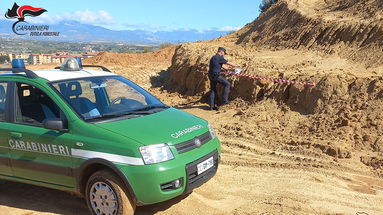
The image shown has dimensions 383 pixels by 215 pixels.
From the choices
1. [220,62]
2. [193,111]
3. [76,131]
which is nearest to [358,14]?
[220,62]

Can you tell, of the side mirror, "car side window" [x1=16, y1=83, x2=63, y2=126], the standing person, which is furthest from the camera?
the standing person

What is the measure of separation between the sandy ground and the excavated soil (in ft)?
0.05

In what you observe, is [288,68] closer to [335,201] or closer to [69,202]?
[335,201]

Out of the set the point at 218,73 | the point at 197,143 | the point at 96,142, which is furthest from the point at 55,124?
the point at 218,73

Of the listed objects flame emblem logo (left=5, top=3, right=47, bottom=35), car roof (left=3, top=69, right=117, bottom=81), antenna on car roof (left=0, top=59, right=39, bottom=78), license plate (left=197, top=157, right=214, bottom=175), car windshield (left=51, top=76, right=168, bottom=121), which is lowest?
license plate (left=197, top=157, right=214, bottom=175)

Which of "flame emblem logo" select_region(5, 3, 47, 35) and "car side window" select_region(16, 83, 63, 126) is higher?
"flame emblem logo" select_region(5, 3, 47, 35)

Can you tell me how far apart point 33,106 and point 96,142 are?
1283 mm

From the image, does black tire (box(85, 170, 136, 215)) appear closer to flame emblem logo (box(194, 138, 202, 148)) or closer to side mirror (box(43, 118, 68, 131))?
side mirror (box(43, 118, 68, 131))

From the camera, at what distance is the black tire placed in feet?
12.7

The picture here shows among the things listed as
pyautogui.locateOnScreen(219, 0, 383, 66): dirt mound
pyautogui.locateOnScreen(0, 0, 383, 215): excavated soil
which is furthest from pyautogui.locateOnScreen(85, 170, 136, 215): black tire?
pyautogui.locateOnScreen(219, 0, 383, 66): dirt mound

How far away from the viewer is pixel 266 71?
1082cm

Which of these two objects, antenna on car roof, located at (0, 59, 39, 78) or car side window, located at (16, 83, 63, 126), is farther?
antenna on car roof, located at (0, 59, 39, 78)

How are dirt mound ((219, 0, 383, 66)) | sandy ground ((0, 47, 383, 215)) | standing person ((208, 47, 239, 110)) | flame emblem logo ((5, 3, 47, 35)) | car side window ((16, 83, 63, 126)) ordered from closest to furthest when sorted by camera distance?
car side window ((16, 83, 63, 126)), sandy ground ((0, 47, 383, 215)), standing person ((208, 47, 239, 110)), dirt mound ((219, 0, 383, 66)), flame emblem logo ((5, 3, 47, 35))

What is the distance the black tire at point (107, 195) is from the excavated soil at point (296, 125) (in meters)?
0.54
